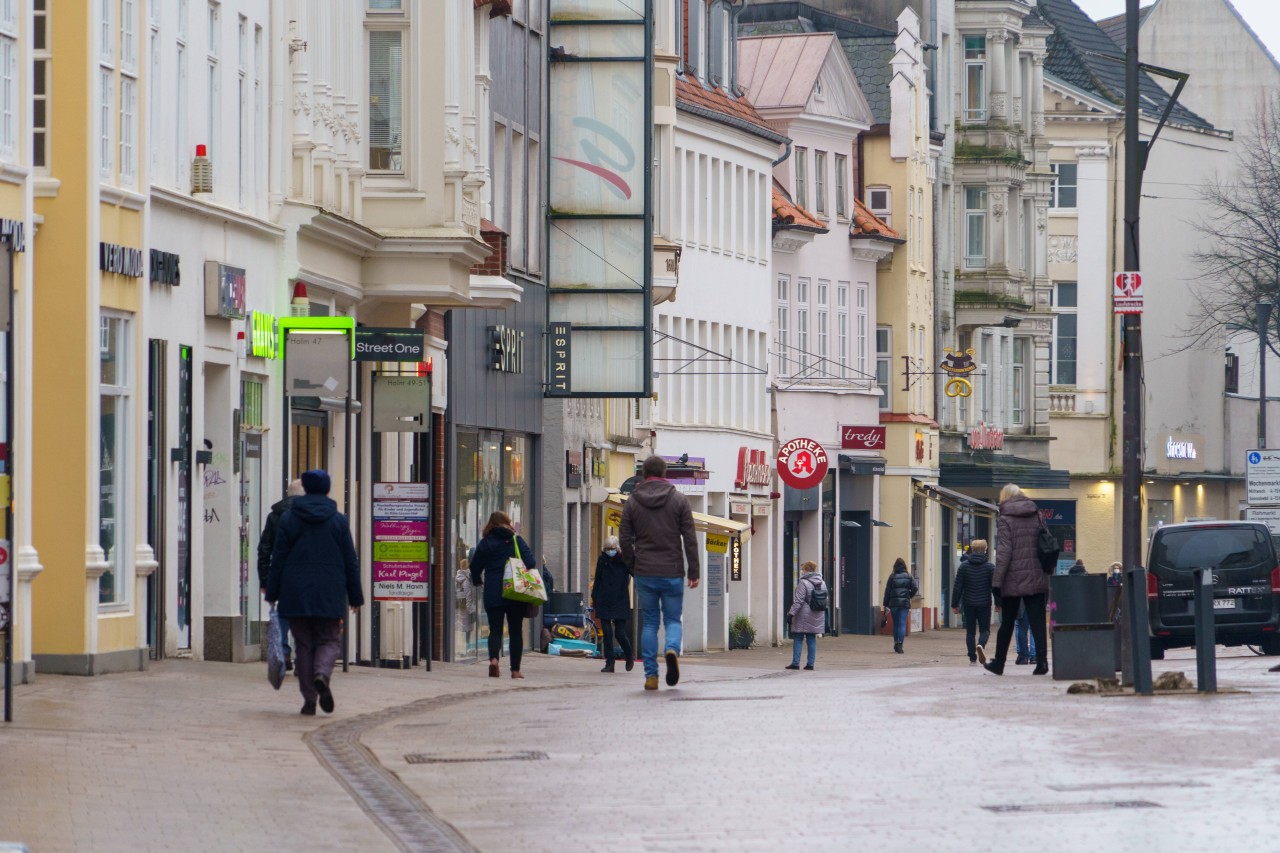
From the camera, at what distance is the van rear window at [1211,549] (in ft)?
107

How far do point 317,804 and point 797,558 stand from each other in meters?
49.5

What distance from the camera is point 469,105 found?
1257 inches

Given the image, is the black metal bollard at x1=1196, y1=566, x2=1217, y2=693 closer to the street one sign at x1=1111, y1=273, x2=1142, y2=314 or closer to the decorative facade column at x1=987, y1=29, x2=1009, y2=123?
the street one sign at x1=1111, y1=273, x2=1142, y2=314

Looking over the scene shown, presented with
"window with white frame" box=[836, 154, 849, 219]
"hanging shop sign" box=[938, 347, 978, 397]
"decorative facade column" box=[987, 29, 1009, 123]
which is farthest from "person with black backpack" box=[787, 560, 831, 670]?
"decorative facade column" box=[987, 29, 1009, 123]

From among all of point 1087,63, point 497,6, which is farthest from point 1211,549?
point 1087,63

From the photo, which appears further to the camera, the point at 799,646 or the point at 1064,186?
the point at 1064,186

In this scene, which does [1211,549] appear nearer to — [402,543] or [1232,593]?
[1232,593]

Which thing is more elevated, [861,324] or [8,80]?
[861,324]

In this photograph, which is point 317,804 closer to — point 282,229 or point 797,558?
point 282,229

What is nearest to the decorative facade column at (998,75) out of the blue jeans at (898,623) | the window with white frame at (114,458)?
the blue jeans at (898,623)

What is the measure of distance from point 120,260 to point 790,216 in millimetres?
40712

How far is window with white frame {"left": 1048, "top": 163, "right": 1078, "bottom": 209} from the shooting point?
80.8 m

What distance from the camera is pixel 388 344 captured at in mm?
25453

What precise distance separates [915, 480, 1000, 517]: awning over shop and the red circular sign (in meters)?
14.7
